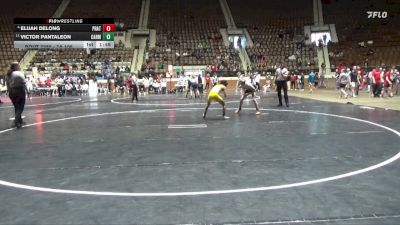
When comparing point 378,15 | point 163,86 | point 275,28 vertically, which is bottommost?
point 163,86

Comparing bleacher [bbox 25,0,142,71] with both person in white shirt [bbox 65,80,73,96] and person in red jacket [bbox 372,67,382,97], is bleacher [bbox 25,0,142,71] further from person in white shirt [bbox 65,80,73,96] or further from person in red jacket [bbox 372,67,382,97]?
person in red jacket [bbox 372,67,382,97]

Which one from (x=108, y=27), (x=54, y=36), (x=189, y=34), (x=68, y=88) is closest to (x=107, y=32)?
(x=108, y=27)

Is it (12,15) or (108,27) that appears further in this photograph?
(12,15)

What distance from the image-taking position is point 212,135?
32.3 feet

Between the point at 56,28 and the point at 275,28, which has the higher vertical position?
the point at 275,28

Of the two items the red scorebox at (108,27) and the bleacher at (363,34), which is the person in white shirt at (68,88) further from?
the bleacher at (363,34)

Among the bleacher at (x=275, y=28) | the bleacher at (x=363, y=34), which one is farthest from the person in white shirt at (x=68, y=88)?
the bleacher at (x=363, y=34)

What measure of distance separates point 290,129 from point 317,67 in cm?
2840

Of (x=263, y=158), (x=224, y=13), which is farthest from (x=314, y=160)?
(x=224, y=13)
